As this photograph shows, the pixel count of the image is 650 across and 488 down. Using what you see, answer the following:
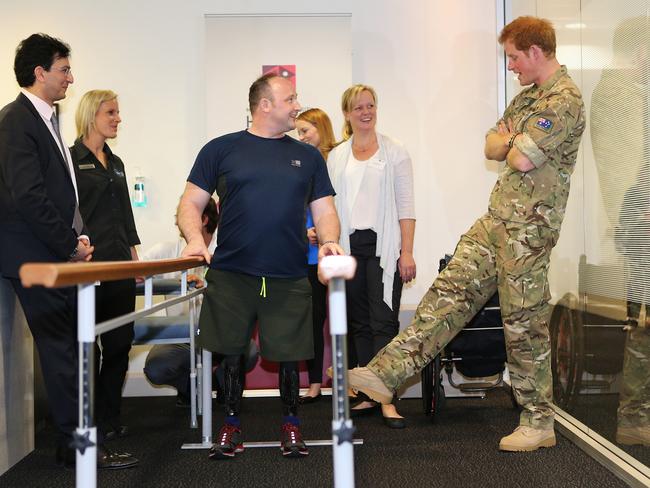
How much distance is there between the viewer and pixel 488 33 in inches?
209

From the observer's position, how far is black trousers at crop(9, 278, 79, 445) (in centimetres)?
312

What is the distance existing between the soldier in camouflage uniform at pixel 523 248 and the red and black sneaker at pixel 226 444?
57 centimetres

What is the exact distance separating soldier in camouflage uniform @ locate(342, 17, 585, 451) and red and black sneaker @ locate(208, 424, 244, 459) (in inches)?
22.4

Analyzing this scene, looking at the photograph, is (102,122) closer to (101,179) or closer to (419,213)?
(101,179)

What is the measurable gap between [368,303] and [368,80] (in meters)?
1.81

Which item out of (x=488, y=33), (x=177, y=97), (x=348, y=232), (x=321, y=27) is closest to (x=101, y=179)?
(x=348, y=232)

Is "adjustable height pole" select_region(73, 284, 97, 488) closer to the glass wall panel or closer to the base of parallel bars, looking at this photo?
the base of parallel bars

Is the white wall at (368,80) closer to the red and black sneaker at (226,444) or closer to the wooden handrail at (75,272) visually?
the red and black sneaker at (226,444)

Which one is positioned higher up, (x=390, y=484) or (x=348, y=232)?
(x=348, y=232)

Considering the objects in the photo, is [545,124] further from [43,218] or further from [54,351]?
[54,351]

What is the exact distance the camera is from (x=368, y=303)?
164 inches

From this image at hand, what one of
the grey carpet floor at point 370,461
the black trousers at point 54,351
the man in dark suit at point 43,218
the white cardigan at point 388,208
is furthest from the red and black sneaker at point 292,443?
the white cardigan at point 388,208

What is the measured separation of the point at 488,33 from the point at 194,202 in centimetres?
293

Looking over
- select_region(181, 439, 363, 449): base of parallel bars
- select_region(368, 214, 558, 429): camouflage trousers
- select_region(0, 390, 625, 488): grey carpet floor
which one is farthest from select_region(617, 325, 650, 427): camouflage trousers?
select_region(181, 439, 363, 449): base of parallel bars
